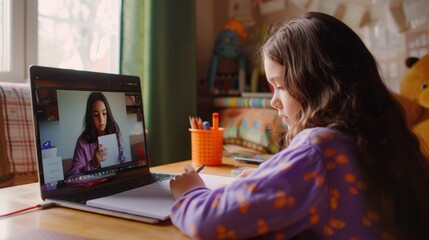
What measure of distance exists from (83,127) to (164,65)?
1178 mm

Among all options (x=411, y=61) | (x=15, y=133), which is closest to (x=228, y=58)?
(x=411, y=61)

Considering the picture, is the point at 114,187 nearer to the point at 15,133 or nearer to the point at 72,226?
the point at 72,226

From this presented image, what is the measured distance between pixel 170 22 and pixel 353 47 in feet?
4.99

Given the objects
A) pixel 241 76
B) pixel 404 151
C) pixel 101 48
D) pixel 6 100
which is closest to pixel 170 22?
pixel 101 48

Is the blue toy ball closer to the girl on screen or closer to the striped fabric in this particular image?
the striped fabric

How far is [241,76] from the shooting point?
237cm

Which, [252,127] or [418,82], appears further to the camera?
[252,127]

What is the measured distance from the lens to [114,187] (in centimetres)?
86

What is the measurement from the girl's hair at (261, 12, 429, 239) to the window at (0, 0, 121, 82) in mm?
1239

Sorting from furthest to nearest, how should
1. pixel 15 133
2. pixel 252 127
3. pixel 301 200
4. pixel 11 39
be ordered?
pixel 252 127 < pixel 11 39 < pixel 15 133 < pixel 301 200

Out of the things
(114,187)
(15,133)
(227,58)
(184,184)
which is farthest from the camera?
(227,58)

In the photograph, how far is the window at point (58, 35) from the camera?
1531 mm

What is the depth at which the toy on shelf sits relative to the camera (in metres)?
2.36

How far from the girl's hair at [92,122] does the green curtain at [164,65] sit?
3.18 feet
